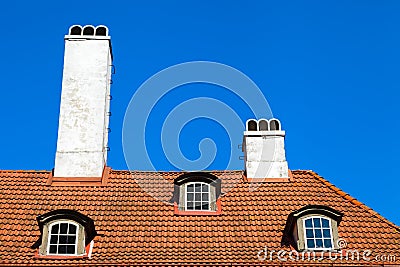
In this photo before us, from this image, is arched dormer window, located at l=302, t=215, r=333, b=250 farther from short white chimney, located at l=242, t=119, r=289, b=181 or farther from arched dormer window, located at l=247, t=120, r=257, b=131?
arched dormer window, located at l=247, t=120, r=257, b=131

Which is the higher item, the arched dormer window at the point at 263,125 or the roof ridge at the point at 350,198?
the arched dormer window at the point at 263,125

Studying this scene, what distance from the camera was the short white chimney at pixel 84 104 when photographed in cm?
1989

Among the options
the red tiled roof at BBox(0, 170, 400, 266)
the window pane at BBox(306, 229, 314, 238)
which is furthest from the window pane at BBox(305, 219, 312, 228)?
the red tiled roof at BBox(0, 170, 400, 266)

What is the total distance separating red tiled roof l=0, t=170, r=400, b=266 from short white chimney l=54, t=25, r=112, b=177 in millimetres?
799

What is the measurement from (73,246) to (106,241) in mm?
904

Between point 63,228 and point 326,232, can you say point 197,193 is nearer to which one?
point 326,232

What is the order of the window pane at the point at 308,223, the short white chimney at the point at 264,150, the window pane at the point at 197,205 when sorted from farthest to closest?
1. the short white chimney at the point at 264,150
2. the window pane at the point at 197,205
3. the window pane at the point at 308,223

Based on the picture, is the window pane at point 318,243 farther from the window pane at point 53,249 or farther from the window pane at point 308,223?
the window pane at point 53,249

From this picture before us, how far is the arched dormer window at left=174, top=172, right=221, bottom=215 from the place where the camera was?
18.5 meters

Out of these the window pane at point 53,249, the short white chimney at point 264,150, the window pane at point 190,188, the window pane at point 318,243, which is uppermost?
the short white chimney at point 264,150

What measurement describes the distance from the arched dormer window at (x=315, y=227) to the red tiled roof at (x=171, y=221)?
460mm

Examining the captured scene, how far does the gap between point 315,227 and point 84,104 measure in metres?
8.99

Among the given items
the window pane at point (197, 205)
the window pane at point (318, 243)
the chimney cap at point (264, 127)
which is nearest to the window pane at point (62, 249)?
the window pane at point (197, 205)

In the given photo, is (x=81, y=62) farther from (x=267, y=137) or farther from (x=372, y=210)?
(x=372, y=210)
